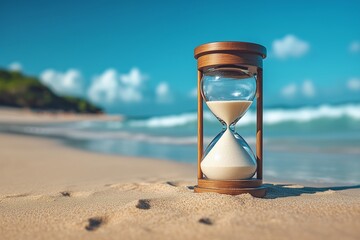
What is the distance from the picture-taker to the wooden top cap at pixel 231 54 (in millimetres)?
A: 2789

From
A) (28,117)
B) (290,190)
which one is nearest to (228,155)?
(290,190)

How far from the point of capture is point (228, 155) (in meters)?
2.85

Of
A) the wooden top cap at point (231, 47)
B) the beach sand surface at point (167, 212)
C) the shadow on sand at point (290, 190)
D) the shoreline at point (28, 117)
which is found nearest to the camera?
the beach sand surface at point (167, 212)

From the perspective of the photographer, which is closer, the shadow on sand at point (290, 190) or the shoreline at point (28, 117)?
the shadow on sand at point (290, 190)

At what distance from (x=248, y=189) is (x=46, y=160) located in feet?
12.9

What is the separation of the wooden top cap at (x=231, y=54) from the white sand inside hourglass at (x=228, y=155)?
9.8 inches

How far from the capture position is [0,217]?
2.48 m

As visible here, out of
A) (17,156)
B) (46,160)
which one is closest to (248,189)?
(46,160)

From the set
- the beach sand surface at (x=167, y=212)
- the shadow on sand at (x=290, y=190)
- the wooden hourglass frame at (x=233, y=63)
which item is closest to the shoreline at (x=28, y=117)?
the beach sand surface at (x=167, y=212)

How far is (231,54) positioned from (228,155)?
640 millimetres

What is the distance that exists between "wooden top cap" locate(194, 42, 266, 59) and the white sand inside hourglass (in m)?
0.33

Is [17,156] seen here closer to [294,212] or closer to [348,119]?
[294,212]

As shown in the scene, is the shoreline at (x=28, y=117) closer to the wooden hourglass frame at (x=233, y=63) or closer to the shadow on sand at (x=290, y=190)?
the shadow on sand at (x=290, y=190)

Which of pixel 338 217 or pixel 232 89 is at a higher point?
pixel 232 89
